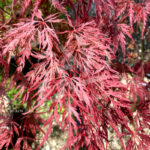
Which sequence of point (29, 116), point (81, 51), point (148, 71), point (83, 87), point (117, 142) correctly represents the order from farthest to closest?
point (148, 71)
point (117, 142)
point (29, 116)
point (81, 51)
point (83, 87)

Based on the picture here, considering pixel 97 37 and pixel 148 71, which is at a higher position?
pixel 97 37

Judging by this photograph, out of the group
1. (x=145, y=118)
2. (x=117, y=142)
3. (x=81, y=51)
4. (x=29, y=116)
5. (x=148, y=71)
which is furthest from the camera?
(x=148, y=71)

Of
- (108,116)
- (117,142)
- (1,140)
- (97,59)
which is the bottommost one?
(117,142)

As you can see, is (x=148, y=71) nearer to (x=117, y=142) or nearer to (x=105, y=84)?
(x=117, y=142)

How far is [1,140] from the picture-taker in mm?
1031

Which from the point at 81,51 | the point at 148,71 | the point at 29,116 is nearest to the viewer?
the point at 81,51

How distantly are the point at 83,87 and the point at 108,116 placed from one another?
0.85 feet

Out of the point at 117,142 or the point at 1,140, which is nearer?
the point at 1,140

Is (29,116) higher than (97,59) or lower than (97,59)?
lower

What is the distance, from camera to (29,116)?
4.05ft

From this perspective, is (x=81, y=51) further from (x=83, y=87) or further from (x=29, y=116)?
(x=29, y=116)

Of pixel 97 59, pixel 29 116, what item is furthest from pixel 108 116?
pixel 29 116

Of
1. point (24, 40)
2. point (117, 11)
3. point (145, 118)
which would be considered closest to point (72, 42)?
point (24, 40)

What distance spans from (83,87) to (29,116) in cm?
71
